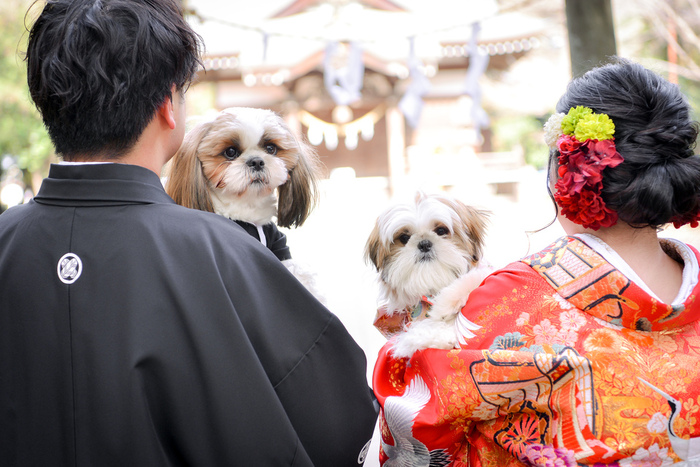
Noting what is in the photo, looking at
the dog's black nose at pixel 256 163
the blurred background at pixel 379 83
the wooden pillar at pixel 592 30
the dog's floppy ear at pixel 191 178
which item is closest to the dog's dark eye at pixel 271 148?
the dog's black nose at pixel 256 163

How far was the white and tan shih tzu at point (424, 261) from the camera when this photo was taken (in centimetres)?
223

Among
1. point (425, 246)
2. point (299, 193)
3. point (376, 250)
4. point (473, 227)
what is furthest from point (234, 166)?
point (473, 227)

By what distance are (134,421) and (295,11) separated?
51.6 feet

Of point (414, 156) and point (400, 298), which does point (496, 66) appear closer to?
point (414, 156)

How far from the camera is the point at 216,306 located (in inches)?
61.5

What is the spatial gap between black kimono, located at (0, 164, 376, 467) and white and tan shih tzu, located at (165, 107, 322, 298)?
1023 millimetres

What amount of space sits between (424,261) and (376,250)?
0.89ft

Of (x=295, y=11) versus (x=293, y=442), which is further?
(x=295, y=11)

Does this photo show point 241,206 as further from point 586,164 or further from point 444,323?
point 586,164

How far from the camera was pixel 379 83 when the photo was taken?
19016mm

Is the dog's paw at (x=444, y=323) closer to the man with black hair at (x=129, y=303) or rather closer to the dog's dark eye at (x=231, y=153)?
the man with black hair at (x=129, y=303)

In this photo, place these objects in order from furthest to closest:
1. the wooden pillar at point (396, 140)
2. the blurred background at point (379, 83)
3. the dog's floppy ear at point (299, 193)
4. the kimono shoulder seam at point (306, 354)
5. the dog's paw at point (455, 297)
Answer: the wooden pillar at point (396, 140) → the blurred background at point (379, 83) → the dog's floppy ear at point (299, 193) → the dog's paw at point (455, 297) → the kimono shoulder seam at point (306, 354)

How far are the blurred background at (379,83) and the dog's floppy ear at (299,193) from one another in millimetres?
7107

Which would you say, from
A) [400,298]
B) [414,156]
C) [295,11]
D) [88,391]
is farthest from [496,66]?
[88,391]
